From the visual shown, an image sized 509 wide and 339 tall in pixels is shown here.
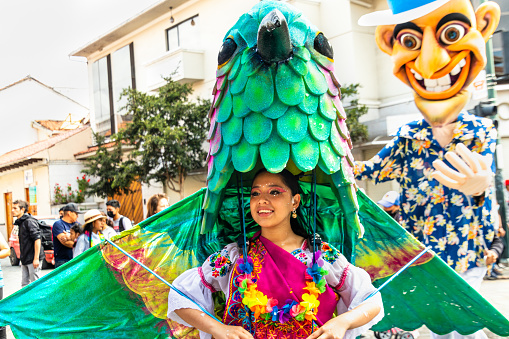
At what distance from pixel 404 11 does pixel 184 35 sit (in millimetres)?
14848

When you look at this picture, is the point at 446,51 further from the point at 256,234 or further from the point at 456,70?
the point at 256,234

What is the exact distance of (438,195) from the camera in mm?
3365

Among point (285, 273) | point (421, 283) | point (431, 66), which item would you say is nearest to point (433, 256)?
point (421, 283)

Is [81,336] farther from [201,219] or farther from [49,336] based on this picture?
[201,219]

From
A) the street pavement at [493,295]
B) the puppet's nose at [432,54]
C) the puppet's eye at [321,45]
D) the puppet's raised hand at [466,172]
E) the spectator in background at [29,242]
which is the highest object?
the puppet's nose at [432,54]

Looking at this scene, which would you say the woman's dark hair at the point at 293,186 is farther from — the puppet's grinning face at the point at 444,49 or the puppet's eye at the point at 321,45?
the puppet's grinning face at the point at 444,49

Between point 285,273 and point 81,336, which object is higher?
point 285,273

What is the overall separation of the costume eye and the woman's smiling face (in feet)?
6.18

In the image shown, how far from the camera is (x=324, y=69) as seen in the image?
2.23m

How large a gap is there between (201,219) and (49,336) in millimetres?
940

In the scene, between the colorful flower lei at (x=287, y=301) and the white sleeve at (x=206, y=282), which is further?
the white sleeve at (x=206, y=282)

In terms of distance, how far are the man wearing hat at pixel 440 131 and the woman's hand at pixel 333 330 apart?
4.80ft

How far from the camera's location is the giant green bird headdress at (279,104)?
82.3 inches

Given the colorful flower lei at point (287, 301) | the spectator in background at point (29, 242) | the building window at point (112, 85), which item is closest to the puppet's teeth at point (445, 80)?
the colorful flower lei at point (287, 301)
